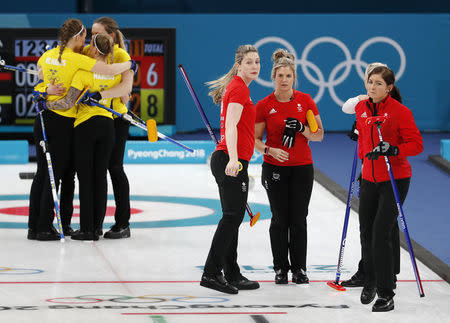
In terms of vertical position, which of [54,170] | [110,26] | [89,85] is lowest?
[54,170]

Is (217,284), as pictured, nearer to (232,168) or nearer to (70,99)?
(232,168)

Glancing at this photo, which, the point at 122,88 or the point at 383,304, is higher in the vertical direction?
the point at 122,88

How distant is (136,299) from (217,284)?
55 cm

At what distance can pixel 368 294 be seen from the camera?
586 centimetres

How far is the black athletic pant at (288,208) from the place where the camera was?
254 inches

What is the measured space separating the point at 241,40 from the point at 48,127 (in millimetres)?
9747

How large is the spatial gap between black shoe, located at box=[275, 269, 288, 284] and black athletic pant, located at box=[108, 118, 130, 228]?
6.68 feet

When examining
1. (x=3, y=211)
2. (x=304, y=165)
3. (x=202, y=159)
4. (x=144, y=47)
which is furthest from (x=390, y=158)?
(x=144, y=47)

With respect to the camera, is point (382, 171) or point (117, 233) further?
point (117, 233)

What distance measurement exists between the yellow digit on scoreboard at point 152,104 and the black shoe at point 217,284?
9769mm

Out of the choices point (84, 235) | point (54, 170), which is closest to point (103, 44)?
point (54, 170)

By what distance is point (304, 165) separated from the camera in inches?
254

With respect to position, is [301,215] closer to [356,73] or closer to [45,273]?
[45,273]

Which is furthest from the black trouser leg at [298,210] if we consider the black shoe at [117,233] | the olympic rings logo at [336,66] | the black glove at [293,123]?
the olympic rings logo at [336,66]
